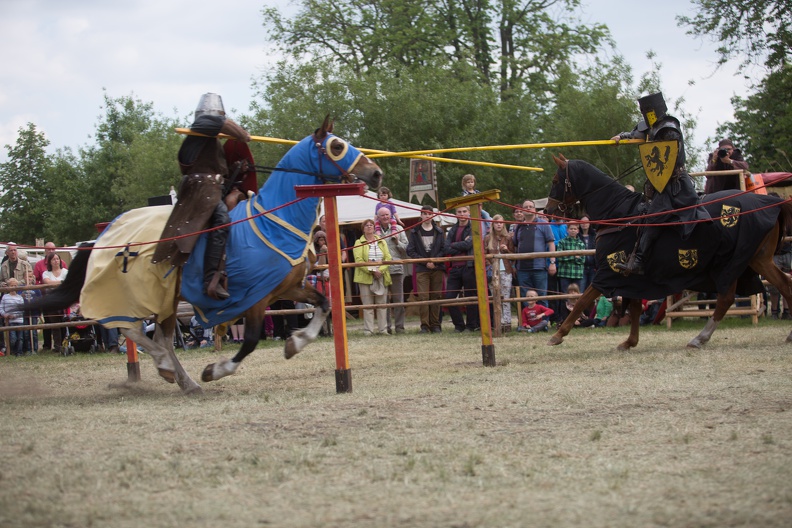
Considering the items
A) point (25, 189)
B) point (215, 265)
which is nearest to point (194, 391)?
point (215, 265)

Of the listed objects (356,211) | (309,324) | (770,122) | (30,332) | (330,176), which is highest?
(770,122)

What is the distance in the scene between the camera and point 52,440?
5652mm

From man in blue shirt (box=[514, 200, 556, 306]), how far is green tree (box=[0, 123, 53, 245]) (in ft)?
98.7

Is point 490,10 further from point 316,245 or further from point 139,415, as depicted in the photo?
point 139,415

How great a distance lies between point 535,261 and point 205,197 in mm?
7743

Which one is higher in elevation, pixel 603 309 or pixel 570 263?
pixel 570 263

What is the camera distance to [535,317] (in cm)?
1429

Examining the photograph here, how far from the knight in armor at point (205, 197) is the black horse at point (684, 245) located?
4.22 m

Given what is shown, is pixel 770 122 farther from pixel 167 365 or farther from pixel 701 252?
pixel 167 365

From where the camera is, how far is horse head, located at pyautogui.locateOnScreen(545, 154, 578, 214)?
1054cm

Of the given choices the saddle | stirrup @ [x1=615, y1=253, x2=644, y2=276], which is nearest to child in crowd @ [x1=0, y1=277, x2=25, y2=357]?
the saddle

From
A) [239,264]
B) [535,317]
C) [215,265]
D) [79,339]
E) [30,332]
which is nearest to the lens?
[215,265]

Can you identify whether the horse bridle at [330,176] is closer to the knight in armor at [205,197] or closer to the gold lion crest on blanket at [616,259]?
the knight in armor at [205,197]

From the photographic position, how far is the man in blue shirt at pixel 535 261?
47.8 feet
